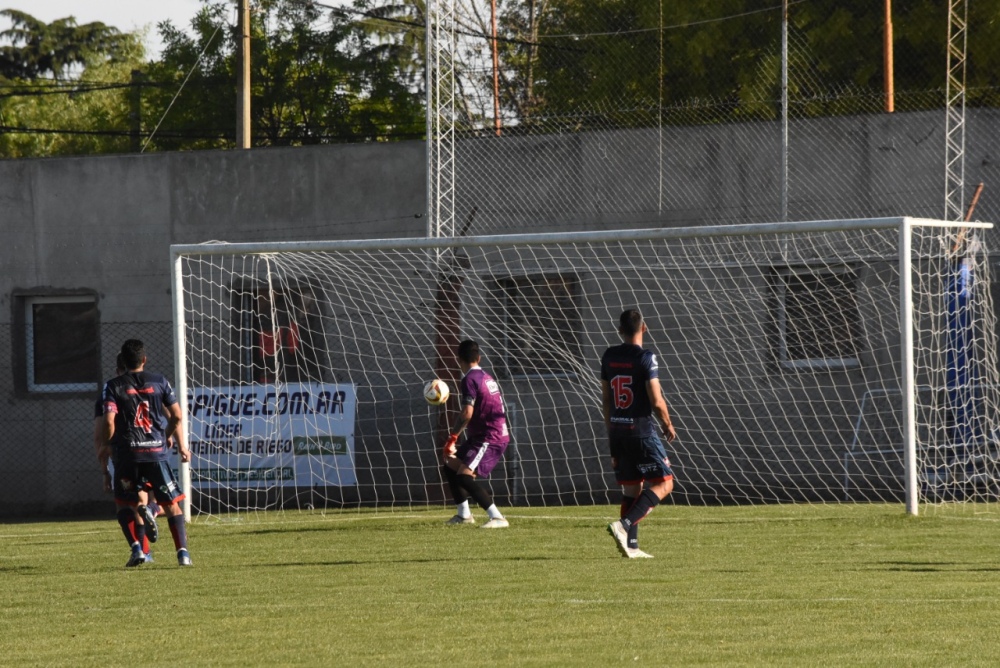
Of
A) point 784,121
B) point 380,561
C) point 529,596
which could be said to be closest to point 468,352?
point 380,561

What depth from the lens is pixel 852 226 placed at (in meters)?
12.4

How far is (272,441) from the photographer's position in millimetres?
16953

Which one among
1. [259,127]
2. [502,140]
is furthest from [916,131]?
[259,127]

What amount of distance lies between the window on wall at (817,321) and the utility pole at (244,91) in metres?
8.37

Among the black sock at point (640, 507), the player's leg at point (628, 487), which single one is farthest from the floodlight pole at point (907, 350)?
the black sock at point (640, 507)

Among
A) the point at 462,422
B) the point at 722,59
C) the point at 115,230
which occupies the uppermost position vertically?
the point at 722,59

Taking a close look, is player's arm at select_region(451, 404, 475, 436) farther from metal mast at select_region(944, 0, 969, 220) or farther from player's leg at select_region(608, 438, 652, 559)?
metal mast at select_region(944, 0, 969, 220)

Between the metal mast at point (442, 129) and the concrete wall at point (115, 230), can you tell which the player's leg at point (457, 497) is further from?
the concrete wall at point (115, 230)

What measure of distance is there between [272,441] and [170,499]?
6737mm

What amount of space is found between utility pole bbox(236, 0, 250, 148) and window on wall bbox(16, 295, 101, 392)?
130 inches

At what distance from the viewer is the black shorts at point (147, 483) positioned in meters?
10.2

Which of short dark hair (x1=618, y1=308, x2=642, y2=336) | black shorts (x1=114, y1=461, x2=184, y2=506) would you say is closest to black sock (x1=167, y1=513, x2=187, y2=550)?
black shorts (x1=114, y1=461, x2=184, y2=506)

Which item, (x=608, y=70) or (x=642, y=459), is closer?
(x=642, y=459)

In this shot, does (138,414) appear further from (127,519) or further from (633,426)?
(633,426)
